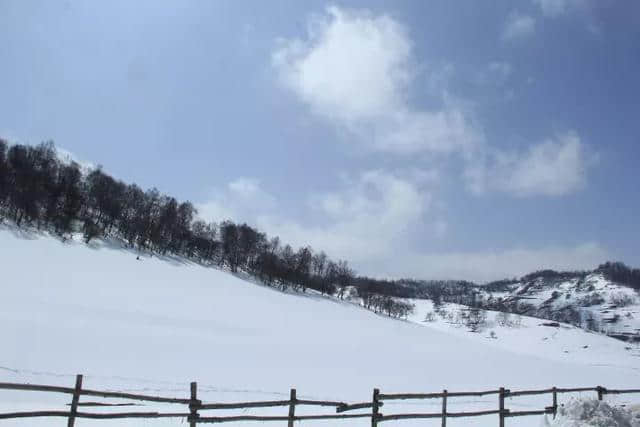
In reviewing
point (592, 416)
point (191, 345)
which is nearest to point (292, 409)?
point (592, 416)

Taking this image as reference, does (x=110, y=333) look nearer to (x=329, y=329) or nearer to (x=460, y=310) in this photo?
(x=329, y=329)

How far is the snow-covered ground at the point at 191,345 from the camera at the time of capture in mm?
16188

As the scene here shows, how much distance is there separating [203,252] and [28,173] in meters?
38.1

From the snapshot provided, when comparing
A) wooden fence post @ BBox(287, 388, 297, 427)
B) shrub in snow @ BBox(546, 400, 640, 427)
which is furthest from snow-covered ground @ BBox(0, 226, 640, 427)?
shrub in snow @ BBox(546, 400, 640, 427)

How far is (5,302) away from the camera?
981 inches

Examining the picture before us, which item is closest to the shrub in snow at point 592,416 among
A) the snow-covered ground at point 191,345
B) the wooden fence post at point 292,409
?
the snow-covered ground at point 191,345

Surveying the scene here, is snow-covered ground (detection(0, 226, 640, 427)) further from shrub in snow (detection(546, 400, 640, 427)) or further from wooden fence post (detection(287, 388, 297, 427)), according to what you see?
shrub in snow (detection(546, 400, 640, 427))

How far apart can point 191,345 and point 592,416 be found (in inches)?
866

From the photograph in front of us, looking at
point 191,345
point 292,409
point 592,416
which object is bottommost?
point 191,345

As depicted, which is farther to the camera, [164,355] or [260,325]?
[260,325]

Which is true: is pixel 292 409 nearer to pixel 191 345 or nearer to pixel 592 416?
pixel 592 416

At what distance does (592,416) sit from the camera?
31.3 ft

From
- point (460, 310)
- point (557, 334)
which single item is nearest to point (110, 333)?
point (557, 334)

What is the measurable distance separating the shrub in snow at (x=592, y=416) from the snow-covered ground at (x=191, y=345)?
3.90 metres
